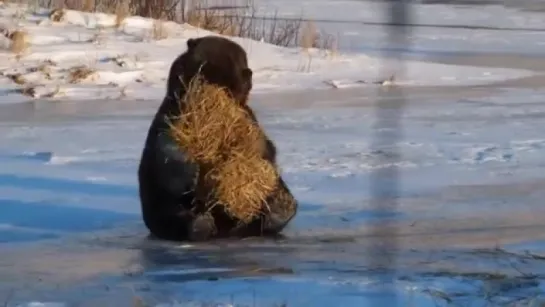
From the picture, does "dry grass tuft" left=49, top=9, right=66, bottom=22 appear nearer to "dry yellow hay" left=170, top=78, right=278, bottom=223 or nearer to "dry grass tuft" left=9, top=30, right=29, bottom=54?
"dry grass tuft" left=9, top=30, right=29, bottom=54

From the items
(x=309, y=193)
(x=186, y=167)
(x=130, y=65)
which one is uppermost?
(x=186, y=167)

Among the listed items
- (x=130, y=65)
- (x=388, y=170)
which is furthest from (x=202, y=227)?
(x=130, y=65)

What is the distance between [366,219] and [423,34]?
14.4 metres

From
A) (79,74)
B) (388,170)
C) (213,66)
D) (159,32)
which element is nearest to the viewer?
(213,66)

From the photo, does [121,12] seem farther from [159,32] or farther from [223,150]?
[223,150]

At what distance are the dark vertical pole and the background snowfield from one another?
3 centimetres

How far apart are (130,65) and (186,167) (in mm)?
8872

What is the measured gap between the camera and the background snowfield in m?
5.76

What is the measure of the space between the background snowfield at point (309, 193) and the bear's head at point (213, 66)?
817mm

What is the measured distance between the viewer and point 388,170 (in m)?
8.99

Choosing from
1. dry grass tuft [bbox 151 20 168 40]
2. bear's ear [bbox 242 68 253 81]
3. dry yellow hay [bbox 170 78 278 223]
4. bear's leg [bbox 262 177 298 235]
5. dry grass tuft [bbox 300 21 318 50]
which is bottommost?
dry grass tuft [bbox 300 21 318 50]

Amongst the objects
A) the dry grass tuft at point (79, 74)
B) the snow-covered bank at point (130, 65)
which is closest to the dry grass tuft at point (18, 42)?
the snow-covered bank at point (130, 65)

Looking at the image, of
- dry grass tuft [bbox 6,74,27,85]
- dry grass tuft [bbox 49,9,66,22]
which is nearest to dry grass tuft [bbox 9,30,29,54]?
dry grass tuft [bbox 6,74,27,85]

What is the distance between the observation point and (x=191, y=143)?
6641mm
